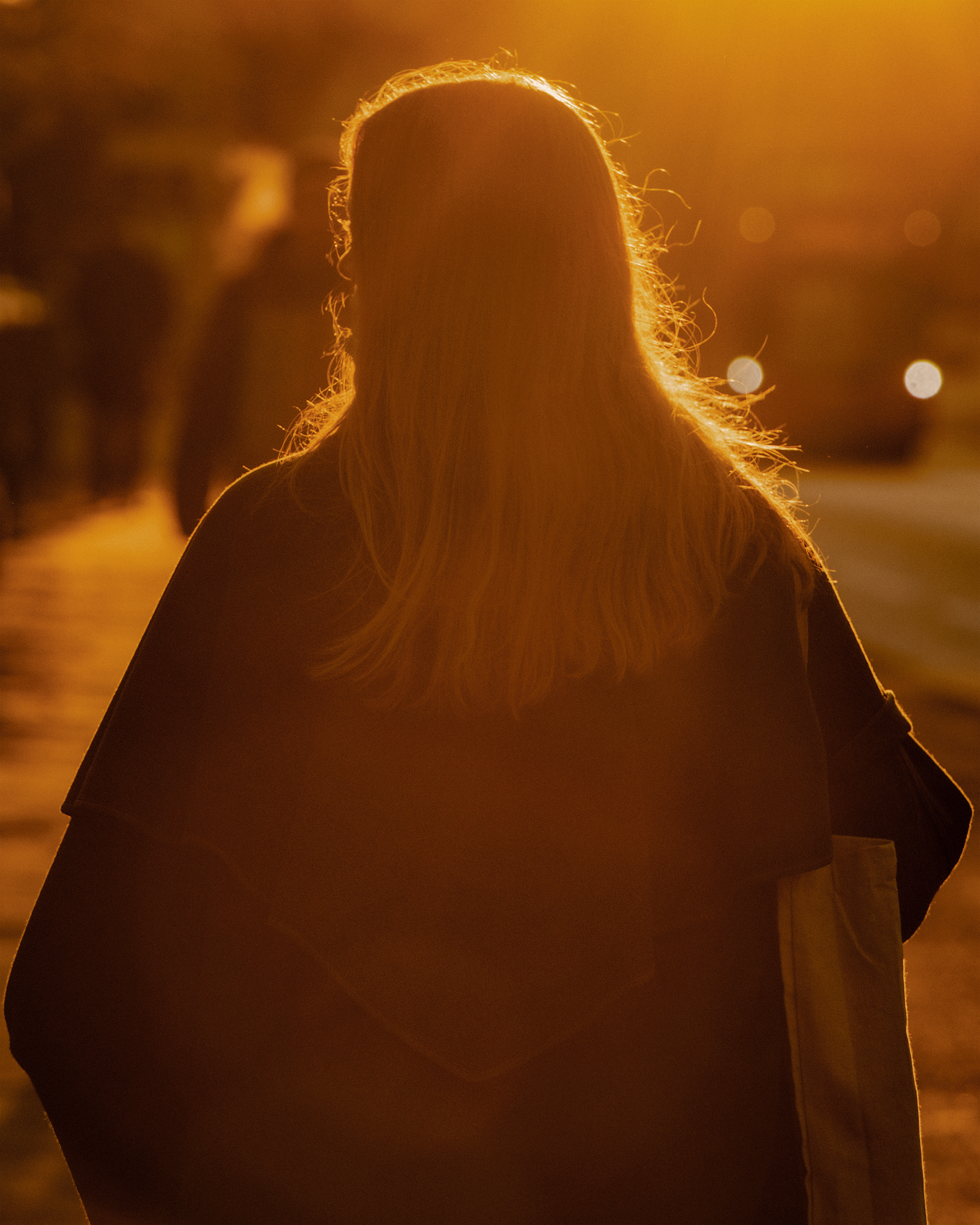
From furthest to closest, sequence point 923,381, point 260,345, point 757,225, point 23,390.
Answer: point 757,225, point 23,390, point 923,381, point 260,345

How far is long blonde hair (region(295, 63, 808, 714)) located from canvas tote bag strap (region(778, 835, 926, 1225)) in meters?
0.27

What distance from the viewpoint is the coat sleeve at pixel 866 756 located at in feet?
4.60

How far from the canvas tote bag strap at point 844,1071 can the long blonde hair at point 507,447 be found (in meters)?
0.27

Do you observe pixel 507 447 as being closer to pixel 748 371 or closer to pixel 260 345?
pixel 260 345

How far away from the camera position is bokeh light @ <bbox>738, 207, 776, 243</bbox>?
15.1 metres

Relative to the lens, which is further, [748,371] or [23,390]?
[23,390]

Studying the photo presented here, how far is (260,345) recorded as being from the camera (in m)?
5.52

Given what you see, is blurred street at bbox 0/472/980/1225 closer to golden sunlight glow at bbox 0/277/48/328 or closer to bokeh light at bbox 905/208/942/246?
golden sunlight glow at bbox 0/277/48/328

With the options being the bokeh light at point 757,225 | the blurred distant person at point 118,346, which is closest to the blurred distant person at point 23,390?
the blurred distant person at point 118,346

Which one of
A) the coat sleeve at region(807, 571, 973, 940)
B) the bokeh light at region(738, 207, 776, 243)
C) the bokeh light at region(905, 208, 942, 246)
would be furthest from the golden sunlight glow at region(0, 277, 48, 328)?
the coat sleeve at region(807, 571, 973, 940)

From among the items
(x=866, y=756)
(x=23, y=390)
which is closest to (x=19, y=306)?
(x=23, y=390)

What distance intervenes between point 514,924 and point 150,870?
0.97 ft

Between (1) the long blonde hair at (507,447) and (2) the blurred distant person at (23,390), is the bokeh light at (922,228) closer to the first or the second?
(2) the blurred distant person at (23,390)

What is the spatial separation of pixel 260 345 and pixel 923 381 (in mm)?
8849
